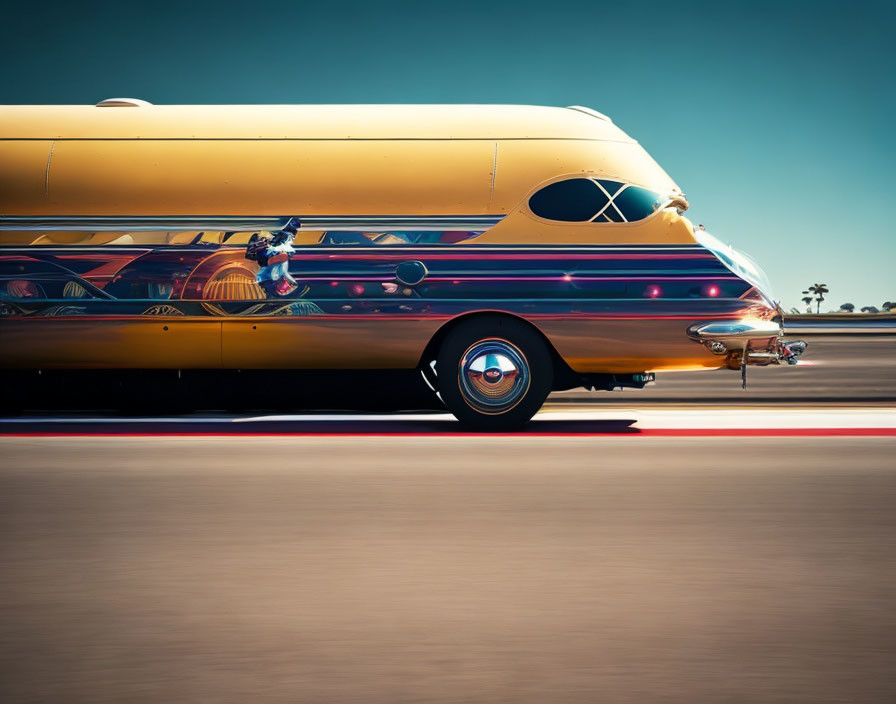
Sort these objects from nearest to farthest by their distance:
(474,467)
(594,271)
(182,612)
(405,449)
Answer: (182,612) < (474,467) < (405,449) < (594,271)

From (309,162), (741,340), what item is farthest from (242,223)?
(741,340)

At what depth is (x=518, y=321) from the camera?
40.4 feet

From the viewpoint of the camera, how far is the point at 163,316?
12.5m

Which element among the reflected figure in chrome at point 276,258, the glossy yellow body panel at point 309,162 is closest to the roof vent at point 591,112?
the glossy yellow body panel at point 309,162

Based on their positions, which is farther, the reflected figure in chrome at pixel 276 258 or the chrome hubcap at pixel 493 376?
the reflected figure in chrome at pixel 276 258

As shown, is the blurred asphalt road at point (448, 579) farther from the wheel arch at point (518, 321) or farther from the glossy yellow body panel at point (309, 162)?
the glossy yellow body panel at point (309, 162)

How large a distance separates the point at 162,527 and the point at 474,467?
3006 mm

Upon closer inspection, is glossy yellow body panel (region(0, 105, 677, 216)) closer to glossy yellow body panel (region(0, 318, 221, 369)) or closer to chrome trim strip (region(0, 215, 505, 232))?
chrome trim strip (region(0, 215, 505, 232))

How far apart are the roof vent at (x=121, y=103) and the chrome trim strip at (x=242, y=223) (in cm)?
132

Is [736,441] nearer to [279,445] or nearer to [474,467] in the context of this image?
[474,467]

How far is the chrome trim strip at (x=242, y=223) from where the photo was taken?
12391 mm

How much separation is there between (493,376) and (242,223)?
109 inches

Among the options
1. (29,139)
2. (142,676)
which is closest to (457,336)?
(29,139)

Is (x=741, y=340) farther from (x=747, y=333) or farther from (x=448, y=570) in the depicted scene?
(x=448, y=570)
